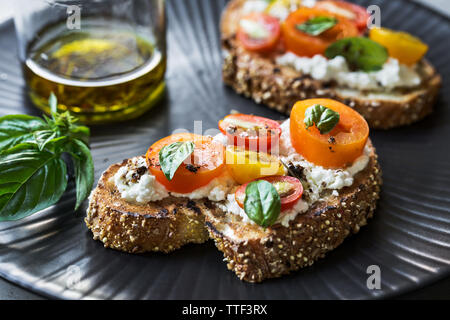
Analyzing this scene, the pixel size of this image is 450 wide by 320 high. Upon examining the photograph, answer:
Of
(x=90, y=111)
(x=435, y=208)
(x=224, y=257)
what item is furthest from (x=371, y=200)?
(x=90, y=111)

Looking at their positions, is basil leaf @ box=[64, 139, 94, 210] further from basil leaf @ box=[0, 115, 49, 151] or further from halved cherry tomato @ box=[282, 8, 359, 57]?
halved cherry tomato @ box=[282, 8, 359, 57]

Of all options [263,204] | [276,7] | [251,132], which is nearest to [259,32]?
[276,7]

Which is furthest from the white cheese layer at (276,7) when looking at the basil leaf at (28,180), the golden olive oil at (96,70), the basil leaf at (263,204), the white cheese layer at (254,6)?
the basil leaf at (28,180)

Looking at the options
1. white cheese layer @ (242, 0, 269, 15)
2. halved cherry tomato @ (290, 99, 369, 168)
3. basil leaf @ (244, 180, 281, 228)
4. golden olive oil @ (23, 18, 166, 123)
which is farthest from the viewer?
white cheese layer @ (242, 0, 269, 15)

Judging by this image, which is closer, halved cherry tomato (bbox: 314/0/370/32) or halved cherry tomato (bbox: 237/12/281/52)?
halved cherry tomato (bbox: 237/12/281/52)

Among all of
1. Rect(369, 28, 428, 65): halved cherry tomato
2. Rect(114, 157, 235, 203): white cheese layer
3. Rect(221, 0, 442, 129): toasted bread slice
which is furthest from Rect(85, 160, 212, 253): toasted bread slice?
Rect(369, 28, 428, 65): halved cherry tomato

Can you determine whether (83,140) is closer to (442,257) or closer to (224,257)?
(224,257)
